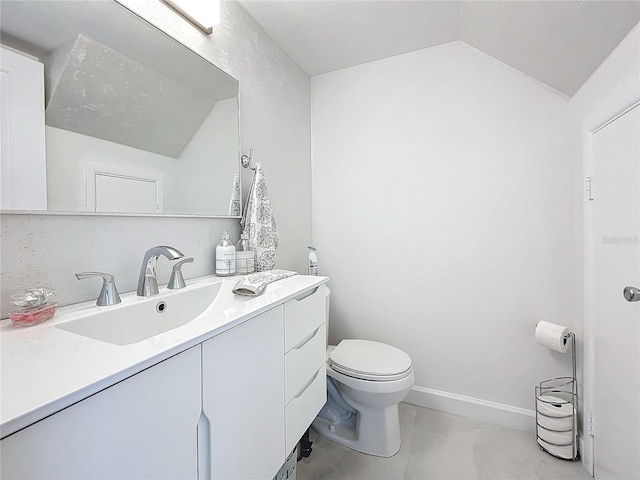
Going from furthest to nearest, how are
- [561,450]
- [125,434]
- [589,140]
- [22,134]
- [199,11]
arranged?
[561,450] < [589,140] < [199,11] < [22,134] < [125,434]

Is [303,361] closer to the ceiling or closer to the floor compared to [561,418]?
closer to the ceiling

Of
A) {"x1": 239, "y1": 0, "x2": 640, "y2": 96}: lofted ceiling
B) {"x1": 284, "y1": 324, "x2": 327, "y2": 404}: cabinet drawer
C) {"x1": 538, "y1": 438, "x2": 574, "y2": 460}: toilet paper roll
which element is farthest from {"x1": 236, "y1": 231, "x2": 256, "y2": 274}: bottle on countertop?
{"x1": 538, "y1": 438, "x2": 574, "y2": 460}: toilet paper roll

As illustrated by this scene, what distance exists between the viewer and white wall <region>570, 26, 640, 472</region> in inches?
42.5

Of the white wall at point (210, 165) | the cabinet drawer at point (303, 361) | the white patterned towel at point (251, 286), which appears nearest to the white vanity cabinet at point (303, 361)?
the cabinet drawer at point (303, 361)

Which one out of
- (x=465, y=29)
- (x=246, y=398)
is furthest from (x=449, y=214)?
(x=246, y=398)

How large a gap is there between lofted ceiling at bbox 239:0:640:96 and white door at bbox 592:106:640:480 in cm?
33

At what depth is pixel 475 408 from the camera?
5.75ft

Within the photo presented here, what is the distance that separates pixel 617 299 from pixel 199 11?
6.68 ft

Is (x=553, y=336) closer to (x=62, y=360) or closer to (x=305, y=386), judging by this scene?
(x=305, y=386)

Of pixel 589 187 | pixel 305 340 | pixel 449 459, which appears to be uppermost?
pixel 589 187

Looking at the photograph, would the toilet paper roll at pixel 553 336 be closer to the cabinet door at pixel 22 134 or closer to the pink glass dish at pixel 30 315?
the pink glass dish at pixel 30 315

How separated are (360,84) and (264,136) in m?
0.83

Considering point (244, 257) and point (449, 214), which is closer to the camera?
point (244, 257)

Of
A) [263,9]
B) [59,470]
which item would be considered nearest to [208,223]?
[59,470]
